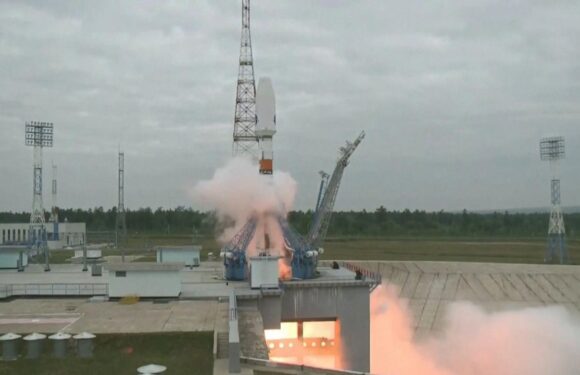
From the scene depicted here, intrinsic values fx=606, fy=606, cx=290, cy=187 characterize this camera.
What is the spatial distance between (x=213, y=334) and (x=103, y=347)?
3790mm

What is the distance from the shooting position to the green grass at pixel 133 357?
1833 cm

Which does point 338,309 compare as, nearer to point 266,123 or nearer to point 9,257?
point 266,123

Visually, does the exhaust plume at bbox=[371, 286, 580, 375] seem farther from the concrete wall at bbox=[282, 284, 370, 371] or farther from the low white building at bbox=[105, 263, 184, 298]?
the low white building at bbox=[105, 263, 184, 298]

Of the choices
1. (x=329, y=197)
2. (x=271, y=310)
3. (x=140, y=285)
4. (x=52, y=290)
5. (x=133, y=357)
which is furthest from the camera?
(x=329, y=197)

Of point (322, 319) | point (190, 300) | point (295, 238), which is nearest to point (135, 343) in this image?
point (190, 300)

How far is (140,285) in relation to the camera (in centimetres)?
2962

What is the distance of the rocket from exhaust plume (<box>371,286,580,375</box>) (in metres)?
16.4

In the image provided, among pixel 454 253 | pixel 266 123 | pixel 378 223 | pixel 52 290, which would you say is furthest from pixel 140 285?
pixel 378 223

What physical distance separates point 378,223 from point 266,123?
336 feet

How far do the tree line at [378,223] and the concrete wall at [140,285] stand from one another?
81.5m

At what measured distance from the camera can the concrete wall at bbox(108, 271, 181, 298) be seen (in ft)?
97.1

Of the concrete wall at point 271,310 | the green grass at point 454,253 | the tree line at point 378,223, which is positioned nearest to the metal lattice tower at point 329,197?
the concrete wall at point 271,310

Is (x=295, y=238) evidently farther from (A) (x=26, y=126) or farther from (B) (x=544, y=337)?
(A) (x=26, y=126)

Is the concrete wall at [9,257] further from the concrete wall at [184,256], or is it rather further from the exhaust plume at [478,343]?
the exhaust plume at [478,343]
